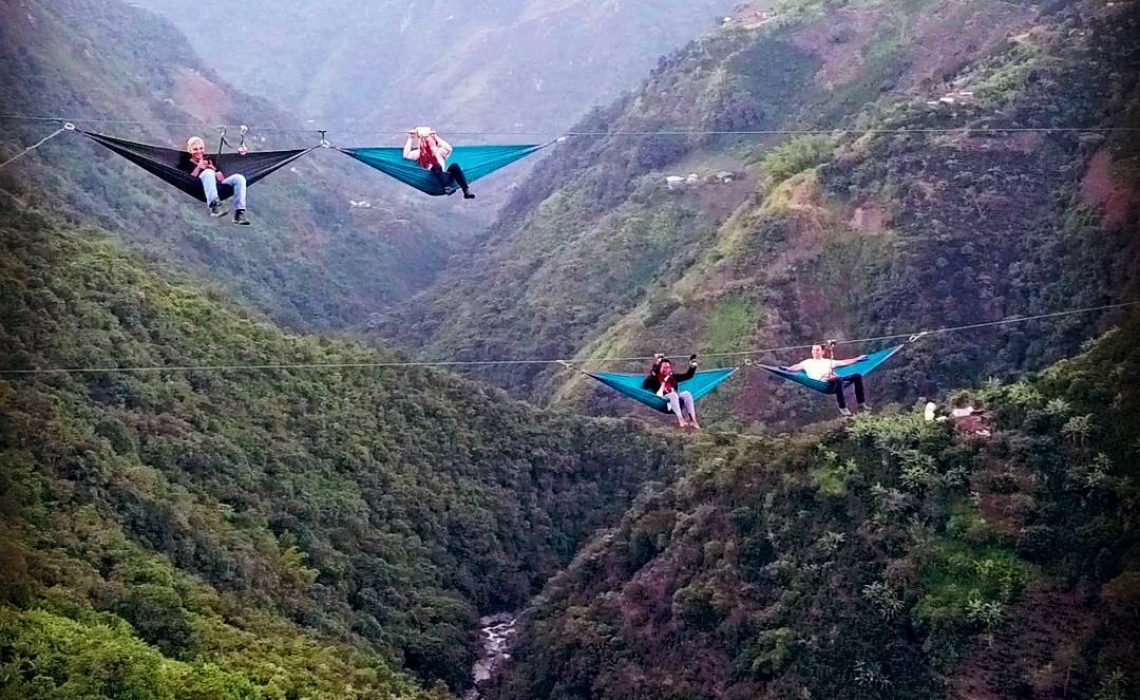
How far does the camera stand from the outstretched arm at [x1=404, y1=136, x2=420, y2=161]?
45.1 feet

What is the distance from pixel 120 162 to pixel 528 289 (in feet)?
47.7

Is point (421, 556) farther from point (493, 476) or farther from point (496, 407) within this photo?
point (496, 407)

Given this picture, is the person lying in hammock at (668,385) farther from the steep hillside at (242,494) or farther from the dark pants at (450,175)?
the steep hillside at (242,494)

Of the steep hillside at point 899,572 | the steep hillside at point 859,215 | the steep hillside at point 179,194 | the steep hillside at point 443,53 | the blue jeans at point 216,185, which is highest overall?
the steep hillside at point 443,53

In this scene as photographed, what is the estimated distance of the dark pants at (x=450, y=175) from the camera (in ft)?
45.6

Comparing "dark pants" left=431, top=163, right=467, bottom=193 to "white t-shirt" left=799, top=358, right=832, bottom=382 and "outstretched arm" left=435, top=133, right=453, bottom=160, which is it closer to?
"outstretched arm" left=435, top=133, right=453, bottom=160

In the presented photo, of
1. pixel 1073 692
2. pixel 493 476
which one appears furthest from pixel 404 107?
pixel 1073 692

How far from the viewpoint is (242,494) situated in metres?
→ 22.2

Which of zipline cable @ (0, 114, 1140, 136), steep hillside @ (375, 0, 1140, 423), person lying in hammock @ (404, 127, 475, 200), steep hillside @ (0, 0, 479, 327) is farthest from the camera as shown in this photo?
steep hillside @ (0, 0, 479, 327)

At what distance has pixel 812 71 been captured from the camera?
46.2 meters

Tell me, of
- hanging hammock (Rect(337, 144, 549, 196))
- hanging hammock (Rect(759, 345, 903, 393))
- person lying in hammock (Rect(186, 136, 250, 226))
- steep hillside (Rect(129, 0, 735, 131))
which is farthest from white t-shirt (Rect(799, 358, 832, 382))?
steep hillside (Rect(129, 0, 735, 131))

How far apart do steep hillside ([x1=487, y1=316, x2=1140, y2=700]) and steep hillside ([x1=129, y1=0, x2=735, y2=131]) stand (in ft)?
210

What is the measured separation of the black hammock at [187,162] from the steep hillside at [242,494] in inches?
223

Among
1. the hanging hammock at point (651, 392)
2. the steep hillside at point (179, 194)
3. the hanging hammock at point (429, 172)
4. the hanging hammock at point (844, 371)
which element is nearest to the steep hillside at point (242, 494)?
the steep hillside at point (179, 194)
